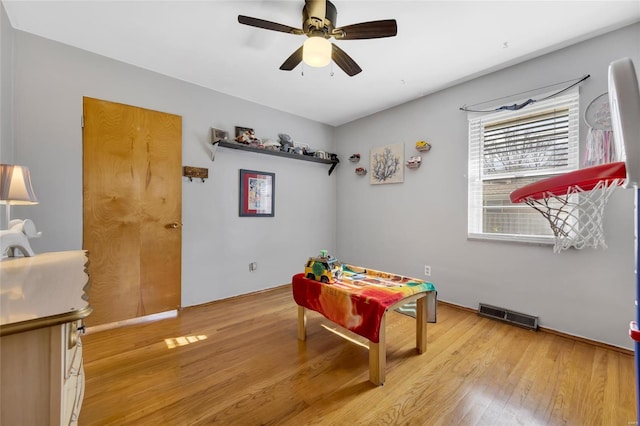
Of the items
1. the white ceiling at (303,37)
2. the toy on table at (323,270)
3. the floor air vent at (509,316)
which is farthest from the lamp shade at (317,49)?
the floor air vent at (509,316)

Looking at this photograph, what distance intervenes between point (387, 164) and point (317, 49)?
2199 mm

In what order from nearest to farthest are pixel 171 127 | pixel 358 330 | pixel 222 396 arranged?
pixel 222 396
pixel 358 330
pixel 171 127

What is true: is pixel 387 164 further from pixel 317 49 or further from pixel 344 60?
pixel 317 49

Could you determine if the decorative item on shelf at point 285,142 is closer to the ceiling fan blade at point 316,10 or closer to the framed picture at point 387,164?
the framed picture at point 387,164

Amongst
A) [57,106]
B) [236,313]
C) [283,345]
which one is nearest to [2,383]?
[283,345]

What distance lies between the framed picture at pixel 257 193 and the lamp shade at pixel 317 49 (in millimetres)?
1919

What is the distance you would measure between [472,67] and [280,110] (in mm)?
2423

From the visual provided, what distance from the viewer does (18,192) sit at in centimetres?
139

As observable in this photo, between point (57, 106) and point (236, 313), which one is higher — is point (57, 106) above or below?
above

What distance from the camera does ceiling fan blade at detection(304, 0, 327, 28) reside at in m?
1.69

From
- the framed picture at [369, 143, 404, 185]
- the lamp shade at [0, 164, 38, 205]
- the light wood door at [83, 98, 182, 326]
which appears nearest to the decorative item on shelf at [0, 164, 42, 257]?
the lamp shade at [0, 164, 38, 205]

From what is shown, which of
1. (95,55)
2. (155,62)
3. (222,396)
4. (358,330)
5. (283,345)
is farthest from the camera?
(155,62)

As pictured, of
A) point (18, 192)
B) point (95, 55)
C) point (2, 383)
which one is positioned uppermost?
point (95, 55)

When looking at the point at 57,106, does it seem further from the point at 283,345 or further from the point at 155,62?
the point at 283,345
